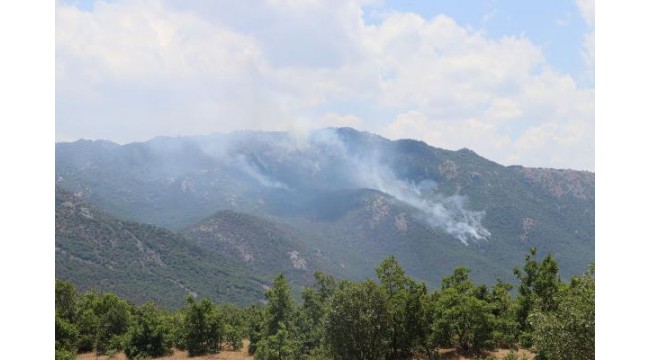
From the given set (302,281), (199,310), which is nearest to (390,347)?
(199,310)

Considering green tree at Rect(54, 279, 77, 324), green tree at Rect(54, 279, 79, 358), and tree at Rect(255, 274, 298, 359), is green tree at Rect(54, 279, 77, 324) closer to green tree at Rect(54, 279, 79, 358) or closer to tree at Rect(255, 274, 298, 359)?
green tree at Rect(54, 279, 79, 358)

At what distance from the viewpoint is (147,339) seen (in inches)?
1778

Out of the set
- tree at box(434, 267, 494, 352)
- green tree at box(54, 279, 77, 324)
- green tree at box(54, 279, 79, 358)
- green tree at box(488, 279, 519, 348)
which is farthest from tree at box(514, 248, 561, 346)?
green tree at box(54, 279, 77, 324)

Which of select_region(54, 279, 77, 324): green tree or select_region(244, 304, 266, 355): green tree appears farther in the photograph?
select_region(54, 279, 77, 324): green tree

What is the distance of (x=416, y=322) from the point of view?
34406mm

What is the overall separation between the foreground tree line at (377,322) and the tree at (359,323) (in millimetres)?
59

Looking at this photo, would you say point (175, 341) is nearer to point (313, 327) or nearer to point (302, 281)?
point (313, 327)

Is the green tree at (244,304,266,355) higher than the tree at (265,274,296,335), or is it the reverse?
the tree at (265,274,296,335)

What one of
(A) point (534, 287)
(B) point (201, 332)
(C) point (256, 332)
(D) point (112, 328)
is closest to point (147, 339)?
(B) point (201, 332)

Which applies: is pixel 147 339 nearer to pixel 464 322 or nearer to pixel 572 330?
pixel 464 322

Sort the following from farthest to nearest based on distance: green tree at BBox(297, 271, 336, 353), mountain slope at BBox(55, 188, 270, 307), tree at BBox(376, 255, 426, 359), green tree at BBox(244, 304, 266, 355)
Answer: mountain slope at BBox(55, 188, 270, 307) → green tree at BBox(297, 271, 336, 353) → green tree at BBox(244, 304, 266, 355) → tree at BBox(376, 255, 426, 359)

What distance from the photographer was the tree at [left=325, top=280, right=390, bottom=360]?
3156cm

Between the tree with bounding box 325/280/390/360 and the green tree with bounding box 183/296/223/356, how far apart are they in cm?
1820

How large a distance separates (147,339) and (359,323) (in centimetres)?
2221
